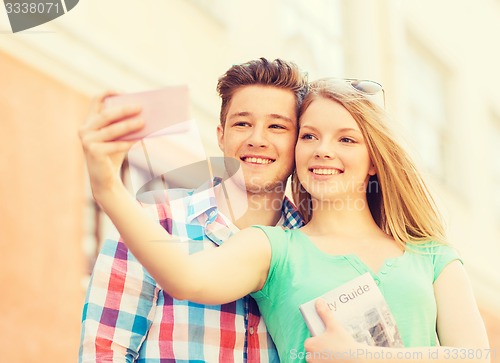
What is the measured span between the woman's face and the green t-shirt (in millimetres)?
164

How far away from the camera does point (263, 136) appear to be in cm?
258

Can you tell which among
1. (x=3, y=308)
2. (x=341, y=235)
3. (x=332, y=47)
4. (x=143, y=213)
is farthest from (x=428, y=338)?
(x=332, y=47)

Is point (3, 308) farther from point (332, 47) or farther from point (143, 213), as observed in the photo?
point (332, 47)

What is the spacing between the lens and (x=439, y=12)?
11570 millimetres

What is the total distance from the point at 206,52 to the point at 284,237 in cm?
478

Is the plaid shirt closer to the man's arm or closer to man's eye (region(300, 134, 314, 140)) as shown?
the man's arm

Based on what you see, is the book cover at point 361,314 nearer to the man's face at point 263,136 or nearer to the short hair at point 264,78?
the man's face at point 263,136

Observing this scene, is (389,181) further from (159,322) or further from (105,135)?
(105,135)

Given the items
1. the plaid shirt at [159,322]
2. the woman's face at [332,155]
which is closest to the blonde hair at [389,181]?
the woman's face at [332,155]

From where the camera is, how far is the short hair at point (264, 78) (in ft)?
8.89

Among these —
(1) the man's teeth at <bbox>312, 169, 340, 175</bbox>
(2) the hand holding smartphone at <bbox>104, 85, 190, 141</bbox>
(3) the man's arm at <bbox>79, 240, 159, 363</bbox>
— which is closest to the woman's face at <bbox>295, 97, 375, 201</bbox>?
(1) the man's teeth at <bbox>312, 169, 340, 175</bbox>

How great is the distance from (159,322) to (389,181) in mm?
704

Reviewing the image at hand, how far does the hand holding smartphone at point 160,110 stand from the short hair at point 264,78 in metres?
1.02

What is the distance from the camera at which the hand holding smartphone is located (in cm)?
164
